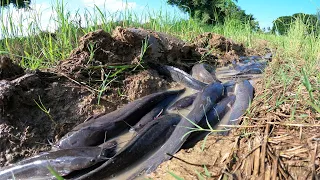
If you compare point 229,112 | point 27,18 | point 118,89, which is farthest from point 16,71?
point 229,112

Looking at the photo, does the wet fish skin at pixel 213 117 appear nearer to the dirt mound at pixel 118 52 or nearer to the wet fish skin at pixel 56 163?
the wet fish skin at pixel 56 163

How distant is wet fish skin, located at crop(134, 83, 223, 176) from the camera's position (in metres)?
2.44

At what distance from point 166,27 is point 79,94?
144 inches

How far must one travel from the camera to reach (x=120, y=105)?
3670 millimetres

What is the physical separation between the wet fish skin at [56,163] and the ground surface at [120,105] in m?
0.41

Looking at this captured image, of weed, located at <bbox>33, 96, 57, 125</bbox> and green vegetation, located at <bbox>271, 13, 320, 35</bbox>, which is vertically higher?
green vegetation, located at <bbox>271, 13, 320, 35</bbox>

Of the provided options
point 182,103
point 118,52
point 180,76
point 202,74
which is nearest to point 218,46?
point 202,74

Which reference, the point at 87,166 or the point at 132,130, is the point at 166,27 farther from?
the point at 87,166

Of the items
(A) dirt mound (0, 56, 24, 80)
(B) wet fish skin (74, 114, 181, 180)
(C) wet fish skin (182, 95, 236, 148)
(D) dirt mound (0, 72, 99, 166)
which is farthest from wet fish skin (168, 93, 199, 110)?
(A) dirt mound (0, 56, 24, 80)

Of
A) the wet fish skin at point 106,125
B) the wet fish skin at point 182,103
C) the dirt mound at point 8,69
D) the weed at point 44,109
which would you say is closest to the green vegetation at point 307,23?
the wet fish skin at point 182,103

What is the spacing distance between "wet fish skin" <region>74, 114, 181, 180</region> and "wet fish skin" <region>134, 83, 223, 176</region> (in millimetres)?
81

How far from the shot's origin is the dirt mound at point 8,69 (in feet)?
10.5

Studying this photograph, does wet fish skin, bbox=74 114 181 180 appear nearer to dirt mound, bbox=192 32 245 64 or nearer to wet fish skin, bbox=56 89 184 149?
wet fish skin, bbox=56 89 184 149

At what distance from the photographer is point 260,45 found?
25.8ft
